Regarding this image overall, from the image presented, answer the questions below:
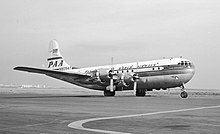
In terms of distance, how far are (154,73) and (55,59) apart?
19.2 m

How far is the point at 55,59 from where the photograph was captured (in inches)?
2050

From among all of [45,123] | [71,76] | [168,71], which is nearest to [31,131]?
[45,123]

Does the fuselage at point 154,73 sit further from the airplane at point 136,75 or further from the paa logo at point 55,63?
the paa logo at point 55,63

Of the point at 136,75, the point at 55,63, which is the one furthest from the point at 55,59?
the point at 136,75

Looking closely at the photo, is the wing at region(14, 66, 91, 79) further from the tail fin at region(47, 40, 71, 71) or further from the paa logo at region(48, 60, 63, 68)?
the paa logo at region(48, 60, 63, 68)

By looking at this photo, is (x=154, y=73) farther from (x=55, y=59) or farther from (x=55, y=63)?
(x=55, y=59)

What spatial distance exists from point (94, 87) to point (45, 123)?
32.9 metres

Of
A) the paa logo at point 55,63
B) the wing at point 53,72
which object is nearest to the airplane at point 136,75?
the wing at point 53,72

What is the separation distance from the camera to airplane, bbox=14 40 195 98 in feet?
124

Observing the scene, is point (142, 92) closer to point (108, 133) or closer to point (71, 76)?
point (71, 76)

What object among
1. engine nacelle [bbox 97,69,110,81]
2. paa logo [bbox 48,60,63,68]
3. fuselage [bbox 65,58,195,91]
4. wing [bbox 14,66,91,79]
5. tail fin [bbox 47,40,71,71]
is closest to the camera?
fuselage [bbox 65,58,195,91]

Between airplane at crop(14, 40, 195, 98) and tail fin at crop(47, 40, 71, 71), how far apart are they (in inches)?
174

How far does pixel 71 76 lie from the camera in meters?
43.2

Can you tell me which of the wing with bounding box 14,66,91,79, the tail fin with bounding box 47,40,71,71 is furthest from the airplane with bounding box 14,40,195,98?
the tail fin with bounding box 47,40,71,71
